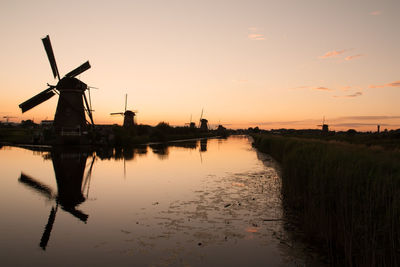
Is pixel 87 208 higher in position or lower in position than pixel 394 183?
lower

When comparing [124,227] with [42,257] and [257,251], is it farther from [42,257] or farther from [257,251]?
[257,251]

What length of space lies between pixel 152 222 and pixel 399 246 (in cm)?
705

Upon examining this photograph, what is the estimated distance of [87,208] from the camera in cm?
1169

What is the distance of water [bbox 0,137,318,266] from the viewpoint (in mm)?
7168

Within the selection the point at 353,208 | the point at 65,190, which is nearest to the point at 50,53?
the point at 65,190

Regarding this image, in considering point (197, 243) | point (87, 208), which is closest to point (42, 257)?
point (197, 243)

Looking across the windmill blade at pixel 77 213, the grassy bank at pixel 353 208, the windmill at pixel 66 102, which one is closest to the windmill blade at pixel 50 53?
the windmill at pixel 66 102

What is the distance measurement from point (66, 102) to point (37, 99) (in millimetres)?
4622

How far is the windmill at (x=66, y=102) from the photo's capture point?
133 ft

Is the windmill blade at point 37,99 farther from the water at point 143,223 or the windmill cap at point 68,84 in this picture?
A: the water at point 143,223

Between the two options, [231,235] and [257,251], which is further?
[231,235]

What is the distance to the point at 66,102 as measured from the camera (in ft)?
132

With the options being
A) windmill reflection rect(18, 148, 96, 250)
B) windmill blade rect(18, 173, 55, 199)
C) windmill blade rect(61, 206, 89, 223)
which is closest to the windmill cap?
windmill reflection rect(18, 148, 96, 250)

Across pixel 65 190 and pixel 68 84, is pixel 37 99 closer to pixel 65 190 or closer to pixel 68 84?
pixel 68 84
